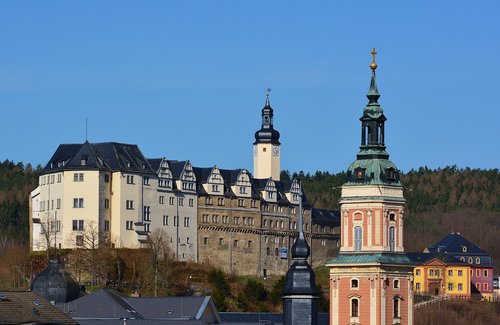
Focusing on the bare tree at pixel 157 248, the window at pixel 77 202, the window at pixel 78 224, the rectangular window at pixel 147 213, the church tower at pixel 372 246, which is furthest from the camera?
the rectangular window at pixel 147 213

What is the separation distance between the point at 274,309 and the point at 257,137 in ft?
123

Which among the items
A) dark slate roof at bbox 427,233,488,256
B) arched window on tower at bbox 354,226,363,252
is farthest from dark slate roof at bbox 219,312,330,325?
dark slate roof at bbox 427,233,488,256

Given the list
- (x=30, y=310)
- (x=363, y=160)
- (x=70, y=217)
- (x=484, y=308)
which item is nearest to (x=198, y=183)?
(x=70, y=217)

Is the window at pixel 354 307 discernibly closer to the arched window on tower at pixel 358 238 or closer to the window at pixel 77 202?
the arched window on tower at pixel 358 238

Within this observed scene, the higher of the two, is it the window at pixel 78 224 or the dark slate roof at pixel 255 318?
the window at pixel 78 224

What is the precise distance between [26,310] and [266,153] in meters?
110

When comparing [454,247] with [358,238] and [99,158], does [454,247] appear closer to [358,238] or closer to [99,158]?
[99,158]

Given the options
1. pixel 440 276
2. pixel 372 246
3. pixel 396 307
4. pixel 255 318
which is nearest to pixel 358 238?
pixel 372 246

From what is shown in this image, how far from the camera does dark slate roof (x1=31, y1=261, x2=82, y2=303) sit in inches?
4766

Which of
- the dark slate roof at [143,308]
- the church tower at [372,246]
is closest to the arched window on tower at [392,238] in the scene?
the church tower at [372,246]

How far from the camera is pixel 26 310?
70.9m

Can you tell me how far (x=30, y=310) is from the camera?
71125 mm

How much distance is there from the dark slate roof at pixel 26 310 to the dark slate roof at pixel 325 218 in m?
104

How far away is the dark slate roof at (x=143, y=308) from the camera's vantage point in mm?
93875
